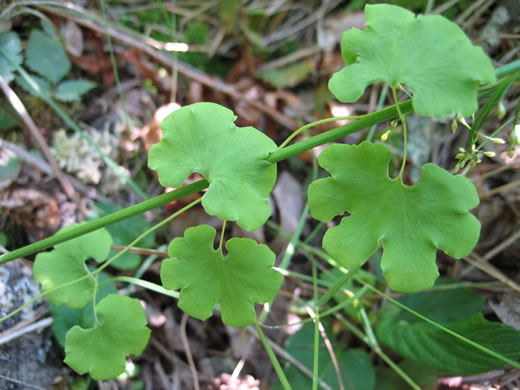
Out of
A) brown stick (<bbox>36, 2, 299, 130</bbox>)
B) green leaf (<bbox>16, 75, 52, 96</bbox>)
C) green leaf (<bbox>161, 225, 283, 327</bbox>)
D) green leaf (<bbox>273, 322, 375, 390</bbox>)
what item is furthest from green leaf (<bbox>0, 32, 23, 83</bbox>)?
green leaf (<bbox>273, 322, 375, 390</bbox>)

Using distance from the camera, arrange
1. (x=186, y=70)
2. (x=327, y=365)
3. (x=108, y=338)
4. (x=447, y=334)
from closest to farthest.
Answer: (x=108, y=338) → (x=447, y=334) → (x=327, y=365) → (x=186, y=70)

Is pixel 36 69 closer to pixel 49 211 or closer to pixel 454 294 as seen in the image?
pixel 49 211

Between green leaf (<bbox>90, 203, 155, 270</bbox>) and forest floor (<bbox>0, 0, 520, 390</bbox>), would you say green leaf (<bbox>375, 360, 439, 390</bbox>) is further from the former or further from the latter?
green leaf (<bbox>90, 203, 155, 270</bbox>)

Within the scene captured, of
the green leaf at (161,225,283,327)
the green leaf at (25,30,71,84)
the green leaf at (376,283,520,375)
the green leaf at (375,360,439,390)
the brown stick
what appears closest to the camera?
the green leaf at (161,225,283,327)

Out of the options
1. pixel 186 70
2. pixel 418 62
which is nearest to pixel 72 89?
pixel 186 70

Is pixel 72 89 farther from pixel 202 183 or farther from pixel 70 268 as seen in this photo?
pixel 202 183

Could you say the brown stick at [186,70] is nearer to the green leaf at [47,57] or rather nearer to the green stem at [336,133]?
the green leaf at [47,57]
